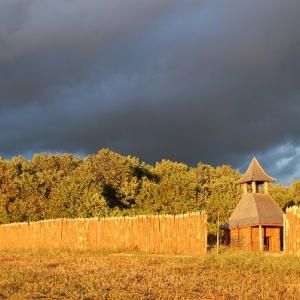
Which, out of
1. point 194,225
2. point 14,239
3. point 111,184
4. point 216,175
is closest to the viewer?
point 194,225

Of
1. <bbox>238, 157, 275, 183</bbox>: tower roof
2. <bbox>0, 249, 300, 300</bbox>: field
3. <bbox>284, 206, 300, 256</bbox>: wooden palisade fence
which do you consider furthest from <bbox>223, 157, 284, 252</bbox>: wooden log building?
<bbox>0, 249, 300, 300</bbox>: field

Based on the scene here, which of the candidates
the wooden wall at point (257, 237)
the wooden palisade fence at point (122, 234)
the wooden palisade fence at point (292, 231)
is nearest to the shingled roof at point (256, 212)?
the wooden wall at point (257, 237)

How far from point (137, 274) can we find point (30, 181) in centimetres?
3887

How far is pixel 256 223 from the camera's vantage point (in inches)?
1261

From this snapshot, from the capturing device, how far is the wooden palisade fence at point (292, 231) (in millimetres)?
21766

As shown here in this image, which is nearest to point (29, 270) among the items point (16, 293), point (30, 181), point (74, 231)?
point (16, 293)

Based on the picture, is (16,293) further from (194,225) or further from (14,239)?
(14,239)

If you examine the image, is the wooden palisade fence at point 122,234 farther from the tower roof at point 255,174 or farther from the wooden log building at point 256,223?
the tower roof at point 255,174

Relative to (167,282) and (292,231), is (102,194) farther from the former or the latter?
(167,282)

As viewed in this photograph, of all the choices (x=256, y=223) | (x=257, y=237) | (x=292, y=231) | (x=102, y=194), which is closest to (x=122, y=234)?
(x=256, y=223)

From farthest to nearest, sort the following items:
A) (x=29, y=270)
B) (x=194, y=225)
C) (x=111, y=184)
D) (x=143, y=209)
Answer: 1. (x=111, y=184)
2. (x=143, y=209)
3. (x=194, y=225)
4. (x=29, y=270)

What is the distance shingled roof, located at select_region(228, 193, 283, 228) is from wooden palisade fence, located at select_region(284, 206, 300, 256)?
375 inches

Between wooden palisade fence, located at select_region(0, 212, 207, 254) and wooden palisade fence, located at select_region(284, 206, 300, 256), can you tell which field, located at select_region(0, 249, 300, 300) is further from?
wooden palisade fence, located at select_region(0, 212, 207, 254)

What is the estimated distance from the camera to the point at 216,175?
83688 millimetres
